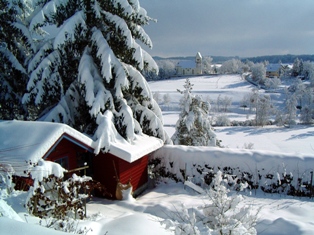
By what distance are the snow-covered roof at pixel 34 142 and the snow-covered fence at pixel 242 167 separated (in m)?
3.00

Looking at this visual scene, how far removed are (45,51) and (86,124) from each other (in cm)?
399

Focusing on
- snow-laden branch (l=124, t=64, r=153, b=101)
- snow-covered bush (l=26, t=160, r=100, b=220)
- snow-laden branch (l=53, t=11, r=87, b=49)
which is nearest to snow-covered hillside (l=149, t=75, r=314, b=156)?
snow-laden branch (l=124, t=64, r=153, b=101)

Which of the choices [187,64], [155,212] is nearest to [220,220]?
[155,212]

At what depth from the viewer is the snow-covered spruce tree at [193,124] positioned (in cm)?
1730

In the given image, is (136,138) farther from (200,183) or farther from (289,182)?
(289,182)

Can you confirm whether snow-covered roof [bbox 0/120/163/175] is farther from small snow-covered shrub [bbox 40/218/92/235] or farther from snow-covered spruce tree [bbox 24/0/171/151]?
small snow-covered shrub [bbox 40/218/92/235]

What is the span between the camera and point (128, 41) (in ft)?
36.0

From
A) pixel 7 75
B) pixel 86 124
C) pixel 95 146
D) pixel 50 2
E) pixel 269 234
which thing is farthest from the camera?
pixel 7 75

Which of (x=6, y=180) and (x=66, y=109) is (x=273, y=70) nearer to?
(x=66, y=109)

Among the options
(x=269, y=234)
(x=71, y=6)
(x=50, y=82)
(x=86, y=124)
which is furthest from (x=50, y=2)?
(x=269, y=234)

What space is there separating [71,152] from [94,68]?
390 centimetres

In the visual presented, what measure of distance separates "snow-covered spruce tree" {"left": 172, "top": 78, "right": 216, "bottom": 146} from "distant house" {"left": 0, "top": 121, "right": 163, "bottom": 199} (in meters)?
5.13

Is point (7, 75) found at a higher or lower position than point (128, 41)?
lower

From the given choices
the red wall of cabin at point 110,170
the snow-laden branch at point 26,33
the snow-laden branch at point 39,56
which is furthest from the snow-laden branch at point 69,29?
the red wall of cabin at point 110,170
